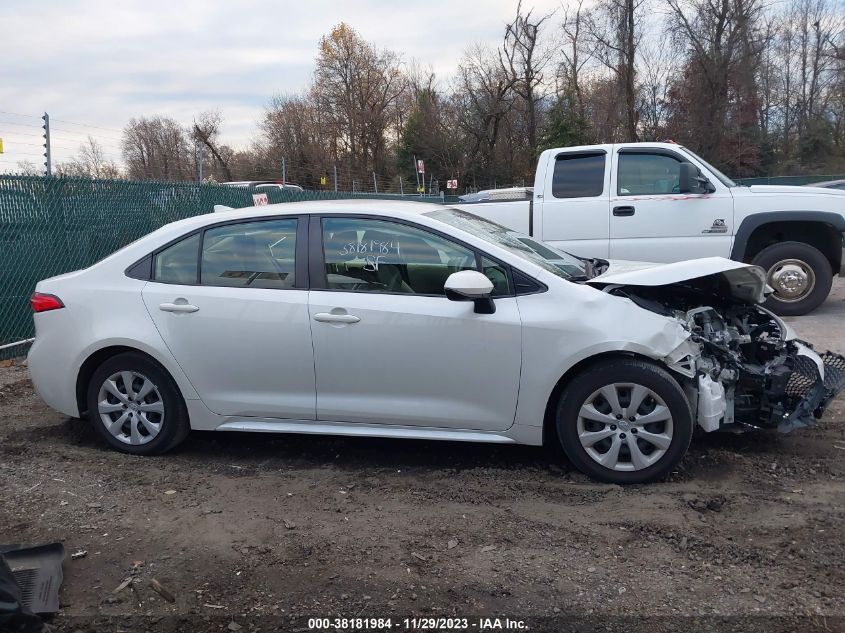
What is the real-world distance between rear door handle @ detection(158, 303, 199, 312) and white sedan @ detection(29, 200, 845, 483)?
21 millimetres

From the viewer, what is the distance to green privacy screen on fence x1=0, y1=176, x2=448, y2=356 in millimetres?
7344

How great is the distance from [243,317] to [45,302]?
4.80 ft

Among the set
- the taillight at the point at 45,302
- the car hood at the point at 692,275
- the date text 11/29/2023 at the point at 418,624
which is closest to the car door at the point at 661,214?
the car hood at the point at 692,275

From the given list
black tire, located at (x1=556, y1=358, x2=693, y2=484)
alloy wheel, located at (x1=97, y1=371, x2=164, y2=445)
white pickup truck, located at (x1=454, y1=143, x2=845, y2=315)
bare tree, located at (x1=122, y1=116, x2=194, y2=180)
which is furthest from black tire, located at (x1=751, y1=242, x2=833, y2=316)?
bare tree, located at (x1=122, y1=116, x2=194, y2=180)

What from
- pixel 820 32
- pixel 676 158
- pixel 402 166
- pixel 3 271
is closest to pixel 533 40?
pixel 402 166

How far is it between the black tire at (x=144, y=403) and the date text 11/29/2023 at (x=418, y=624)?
2.14 meters

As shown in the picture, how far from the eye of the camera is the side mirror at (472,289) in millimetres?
3887

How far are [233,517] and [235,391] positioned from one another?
0.94 m

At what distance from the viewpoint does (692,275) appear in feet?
13.5

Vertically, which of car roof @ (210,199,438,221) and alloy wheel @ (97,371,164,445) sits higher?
car roof @ (210,199,438,221)

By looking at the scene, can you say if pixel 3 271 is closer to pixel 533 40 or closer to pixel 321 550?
pixel 321 550

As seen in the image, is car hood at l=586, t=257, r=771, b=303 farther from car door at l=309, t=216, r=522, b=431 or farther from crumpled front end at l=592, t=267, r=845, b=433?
car door at l=309, t=216, r=522, b=431

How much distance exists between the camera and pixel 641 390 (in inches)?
151

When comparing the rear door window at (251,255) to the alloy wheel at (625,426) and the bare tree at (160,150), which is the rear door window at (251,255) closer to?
the alloy wheel at (625,426)
